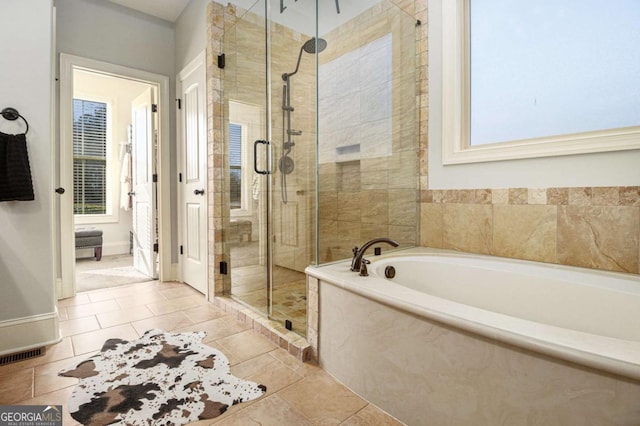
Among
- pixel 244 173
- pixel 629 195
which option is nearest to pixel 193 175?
pixel 244 173

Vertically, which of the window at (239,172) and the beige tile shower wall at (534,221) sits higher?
the window at (239,172)

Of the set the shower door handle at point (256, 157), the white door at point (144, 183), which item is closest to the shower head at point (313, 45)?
the shower door handle at point (256, 157)

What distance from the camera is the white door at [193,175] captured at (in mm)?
2836

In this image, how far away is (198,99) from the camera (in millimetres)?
2939

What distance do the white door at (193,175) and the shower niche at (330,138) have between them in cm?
59

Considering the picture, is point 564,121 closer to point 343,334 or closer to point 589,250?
point 589,250

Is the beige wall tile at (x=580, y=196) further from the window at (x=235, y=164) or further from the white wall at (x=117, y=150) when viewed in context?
the white wall at (x=117, y=150)

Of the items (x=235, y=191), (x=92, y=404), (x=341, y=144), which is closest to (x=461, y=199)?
(x=341, y=144)

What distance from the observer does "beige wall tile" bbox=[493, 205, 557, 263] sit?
173 centimetres

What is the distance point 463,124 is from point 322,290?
1.46 metres

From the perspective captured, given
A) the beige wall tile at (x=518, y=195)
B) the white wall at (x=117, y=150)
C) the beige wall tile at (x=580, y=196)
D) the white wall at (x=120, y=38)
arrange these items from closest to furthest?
the beige wall tile at (x=580, y=196), the beige wall tile at (x=518, y=195), the white wall at (x=120, y=38), the white wall at (x=117, y=150)

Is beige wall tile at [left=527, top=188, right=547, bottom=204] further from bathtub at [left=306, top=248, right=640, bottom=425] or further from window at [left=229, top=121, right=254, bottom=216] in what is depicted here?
window at [left=229, top=121, right=254, bottom=216]

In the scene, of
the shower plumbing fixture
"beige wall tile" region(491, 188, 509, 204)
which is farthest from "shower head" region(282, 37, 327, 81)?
"beige wall tile" region(491, 188, 509, 204)

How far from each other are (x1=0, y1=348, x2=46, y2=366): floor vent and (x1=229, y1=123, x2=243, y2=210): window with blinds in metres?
Answer: 1.48
